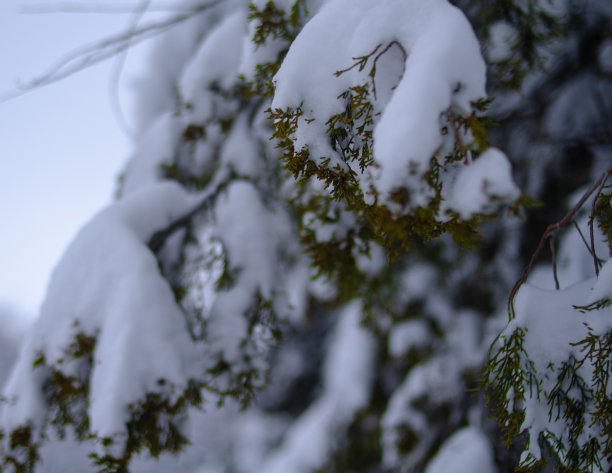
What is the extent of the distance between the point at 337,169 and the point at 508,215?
0.43 m

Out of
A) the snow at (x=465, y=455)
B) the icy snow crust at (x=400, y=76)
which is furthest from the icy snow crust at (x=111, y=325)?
the snow at (x=465, y=455)

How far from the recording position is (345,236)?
1834 mm

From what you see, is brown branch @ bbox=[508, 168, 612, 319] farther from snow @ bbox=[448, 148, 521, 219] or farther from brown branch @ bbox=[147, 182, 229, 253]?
brown branch @ bbox=[147, 182, 229, 253]

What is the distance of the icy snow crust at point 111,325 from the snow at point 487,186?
147 cm

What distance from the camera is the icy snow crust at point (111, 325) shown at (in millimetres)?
1585

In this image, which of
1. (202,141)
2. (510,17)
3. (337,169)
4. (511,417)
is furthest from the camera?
(202,141)

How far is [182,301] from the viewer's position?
2.10 metres

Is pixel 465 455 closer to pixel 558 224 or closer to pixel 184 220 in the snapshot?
pixel 558 224

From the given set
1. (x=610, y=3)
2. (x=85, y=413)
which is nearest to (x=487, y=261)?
(x=610, y=3)

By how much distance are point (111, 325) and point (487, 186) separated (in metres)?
1.72

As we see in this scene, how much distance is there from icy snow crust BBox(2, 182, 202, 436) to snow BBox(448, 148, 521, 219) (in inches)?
A: 57.9

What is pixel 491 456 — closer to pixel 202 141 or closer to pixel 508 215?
pixel 508 215

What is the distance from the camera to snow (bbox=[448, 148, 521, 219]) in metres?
0.63

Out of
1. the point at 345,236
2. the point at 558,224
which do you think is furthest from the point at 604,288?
the point at 345,236
